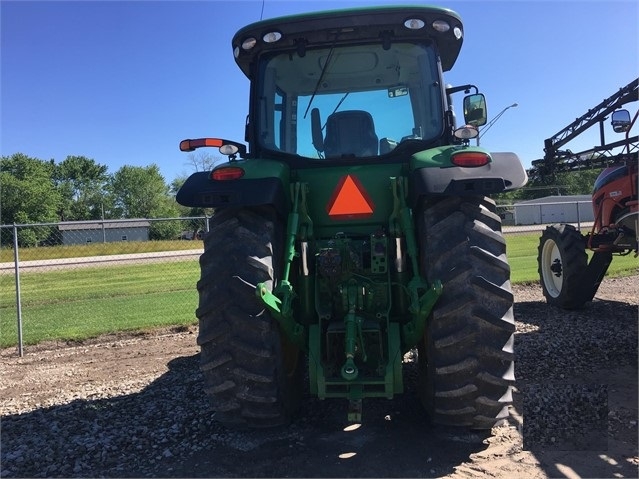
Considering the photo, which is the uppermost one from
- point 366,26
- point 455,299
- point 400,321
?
point 366,26

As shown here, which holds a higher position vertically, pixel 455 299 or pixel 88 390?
pixel 455 299

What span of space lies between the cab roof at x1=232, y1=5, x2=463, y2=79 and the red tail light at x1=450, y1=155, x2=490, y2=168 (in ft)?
3.42

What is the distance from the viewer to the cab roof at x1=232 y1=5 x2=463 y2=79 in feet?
11.6

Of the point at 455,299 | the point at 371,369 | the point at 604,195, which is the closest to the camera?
the point at 455,299

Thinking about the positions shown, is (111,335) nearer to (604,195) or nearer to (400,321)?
(400,321)

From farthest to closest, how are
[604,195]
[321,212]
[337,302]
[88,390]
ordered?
[604,195] → [88,390] → [321,212] → [337,302]

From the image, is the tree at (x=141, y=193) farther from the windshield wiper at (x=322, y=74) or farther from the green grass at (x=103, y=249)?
the windshield wiper at (x=322, y=74)

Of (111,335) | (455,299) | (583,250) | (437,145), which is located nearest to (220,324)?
(455,299)

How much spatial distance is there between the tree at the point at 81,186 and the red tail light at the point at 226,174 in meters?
77.3

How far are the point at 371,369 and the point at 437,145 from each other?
172 cm

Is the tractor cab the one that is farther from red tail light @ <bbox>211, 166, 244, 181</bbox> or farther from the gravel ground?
the gravel ground

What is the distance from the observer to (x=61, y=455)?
3.42 metres

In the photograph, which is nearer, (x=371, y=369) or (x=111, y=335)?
(x=371, y=369)

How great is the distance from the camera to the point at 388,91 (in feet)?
12.8
